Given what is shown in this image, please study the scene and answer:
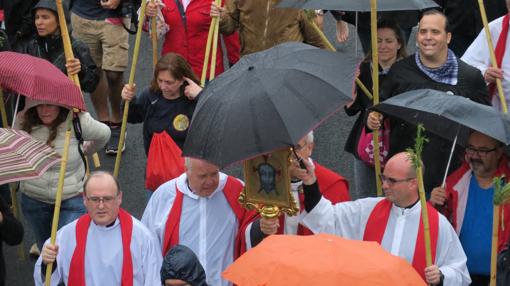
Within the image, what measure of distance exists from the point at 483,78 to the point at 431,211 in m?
1.44

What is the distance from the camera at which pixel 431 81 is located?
747 cm

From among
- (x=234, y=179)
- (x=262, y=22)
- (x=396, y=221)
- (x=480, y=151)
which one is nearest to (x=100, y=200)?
(x=234, y=179)

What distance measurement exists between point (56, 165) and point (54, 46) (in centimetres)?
130

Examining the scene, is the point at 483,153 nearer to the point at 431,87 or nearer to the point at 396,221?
the point at 396,221

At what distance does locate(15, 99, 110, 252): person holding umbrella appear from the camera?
7.52 meters

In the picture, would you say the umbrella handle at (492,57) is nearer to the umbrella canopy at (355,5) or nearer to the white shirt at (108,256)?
the umbrella canopy at (355,5)

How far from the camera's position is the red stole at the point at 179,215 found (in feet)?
22.8

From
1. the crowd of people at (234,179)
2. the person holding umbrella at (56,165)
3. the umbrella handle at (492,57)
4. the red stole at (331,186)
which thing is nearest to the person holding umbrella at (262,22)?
the crowd of people at (234,179)

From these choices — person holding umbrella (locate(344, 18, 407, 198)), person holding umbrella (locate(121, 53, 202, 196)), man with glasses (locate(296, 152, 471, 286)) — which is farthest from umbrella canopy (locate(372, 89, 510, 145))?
person holding umbrella (locate(121, 53, 202, 196))

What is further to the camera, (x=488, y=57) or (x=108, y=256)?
(x=488, y=57)

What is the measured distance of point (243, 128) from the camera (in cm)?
587

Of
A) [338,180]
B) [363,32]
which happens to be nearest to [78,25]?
[363,32]

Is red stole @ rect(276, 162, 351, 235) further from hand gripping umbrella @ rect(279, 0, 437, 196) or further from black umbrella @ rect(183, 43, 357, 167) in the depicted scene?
black umbrella @ rect(183, 43, 357, 167)

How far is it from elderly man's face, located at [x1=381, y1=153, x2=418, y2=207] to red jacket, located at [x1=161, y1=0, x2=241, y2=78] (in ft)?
10.0
